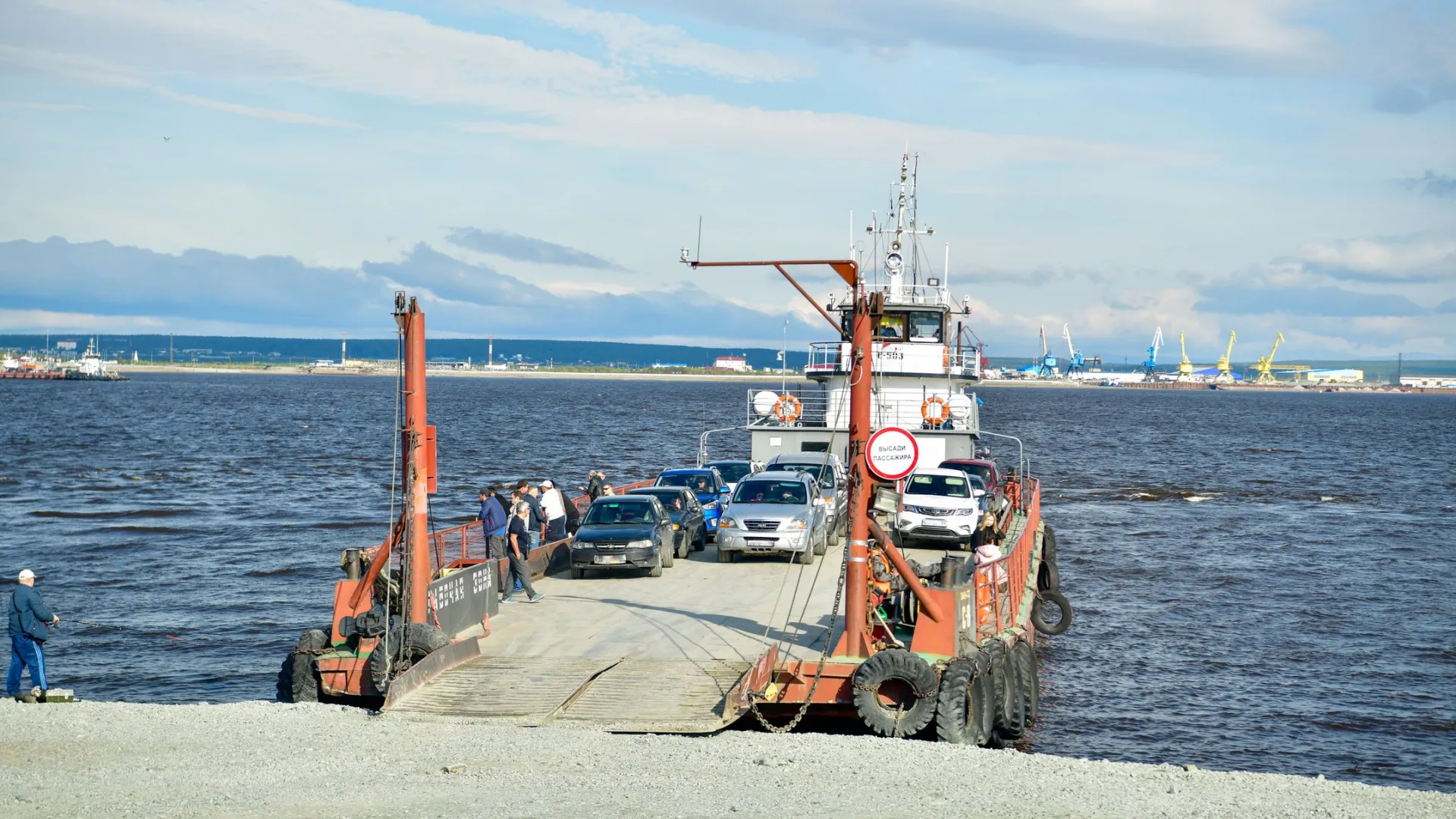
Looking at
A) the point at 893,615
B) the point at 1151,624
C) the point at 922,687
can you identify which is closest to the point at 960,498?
the point at 1151,624

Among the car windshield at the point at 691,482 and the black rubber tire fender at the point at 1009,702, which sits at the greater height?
the car windshield at the point at 691,482

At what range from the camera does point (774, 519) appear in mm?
24656

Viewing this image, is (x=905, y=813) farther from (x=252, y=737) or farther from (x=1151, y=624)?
(x=1151, y=624)

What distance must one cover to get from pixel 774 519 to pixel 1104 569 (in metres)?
14.1

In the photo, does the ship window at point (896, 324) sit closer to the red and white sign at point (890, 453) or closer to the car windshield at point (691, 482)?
the car windshield at point (691, 482)

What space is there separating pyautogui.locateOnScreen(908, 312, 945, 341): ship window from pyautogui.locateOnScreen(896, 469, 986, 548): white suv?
46.7 ft

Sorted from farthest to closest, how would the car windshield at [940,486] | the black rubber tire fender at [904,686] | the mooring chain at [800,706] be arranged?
the car windshield at [940,486] < the black rubber tire fender at [904,686] < the mooring chain at [800,706]

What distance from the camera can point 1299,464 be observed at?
75312 mm

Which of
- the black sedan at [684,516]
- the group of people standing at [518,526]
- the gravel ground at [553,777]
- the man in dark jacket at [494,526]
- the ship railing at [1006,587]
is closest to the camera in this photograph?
the gravel ground at [553,777]

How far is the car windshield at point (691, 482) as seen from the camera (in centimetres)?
3034

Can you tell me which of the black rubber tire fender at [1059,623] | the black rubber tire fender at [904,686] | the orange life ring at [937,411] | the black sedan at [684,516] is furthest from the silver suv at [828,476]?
the black rubber tire fender at [904,686]

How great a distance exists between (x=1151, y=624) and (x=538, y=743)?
58.8 ft

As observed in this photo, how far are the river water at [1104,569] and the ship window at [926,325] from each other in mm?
7255

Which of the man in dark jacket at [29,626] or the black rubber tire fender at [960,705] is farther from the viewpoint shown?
the man in dark jacket at [29,626]
